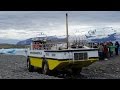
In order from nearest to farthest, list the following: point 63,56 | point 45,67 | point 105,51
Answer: point 63,56 < point 45,67 < point 105,51

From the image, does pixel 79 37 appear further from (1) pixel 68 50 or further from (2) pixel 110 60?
(2) pixel 110 60

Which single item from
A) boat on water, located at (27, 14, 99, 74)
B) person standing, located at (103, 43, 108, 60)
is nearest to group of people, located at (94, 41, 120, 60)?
person standing, located at (103, 43, 108, 60)

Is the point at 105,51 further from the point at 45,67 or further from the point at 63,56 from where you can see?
the point at 63,56

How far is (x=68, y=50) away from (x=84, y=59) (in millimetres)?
562

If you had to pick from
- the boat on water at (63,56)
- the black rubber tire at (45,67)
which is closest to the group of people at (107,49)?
the boat on water at (63,56)

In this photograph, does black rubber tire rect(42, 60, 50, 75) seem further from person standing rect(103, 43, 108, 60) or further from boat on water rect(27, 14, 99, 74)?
person standing rect(103, 43, 108, 60)

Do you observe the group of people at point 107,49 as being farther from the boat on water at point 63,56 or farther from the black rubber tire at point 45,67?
the black rubber tire at point 45,67

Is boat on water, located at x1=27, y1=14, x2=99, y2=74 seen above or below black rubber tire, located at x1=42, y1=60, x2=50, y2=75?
above

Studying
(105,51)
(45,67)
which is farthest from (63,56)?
(105,51)

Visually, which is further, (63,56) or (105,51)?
(105,51)

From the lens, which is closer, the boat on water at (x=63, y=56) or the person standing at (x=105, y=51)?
the boat on water at (x=63, y=56)

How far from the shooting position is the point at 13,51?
2095 centimetres
